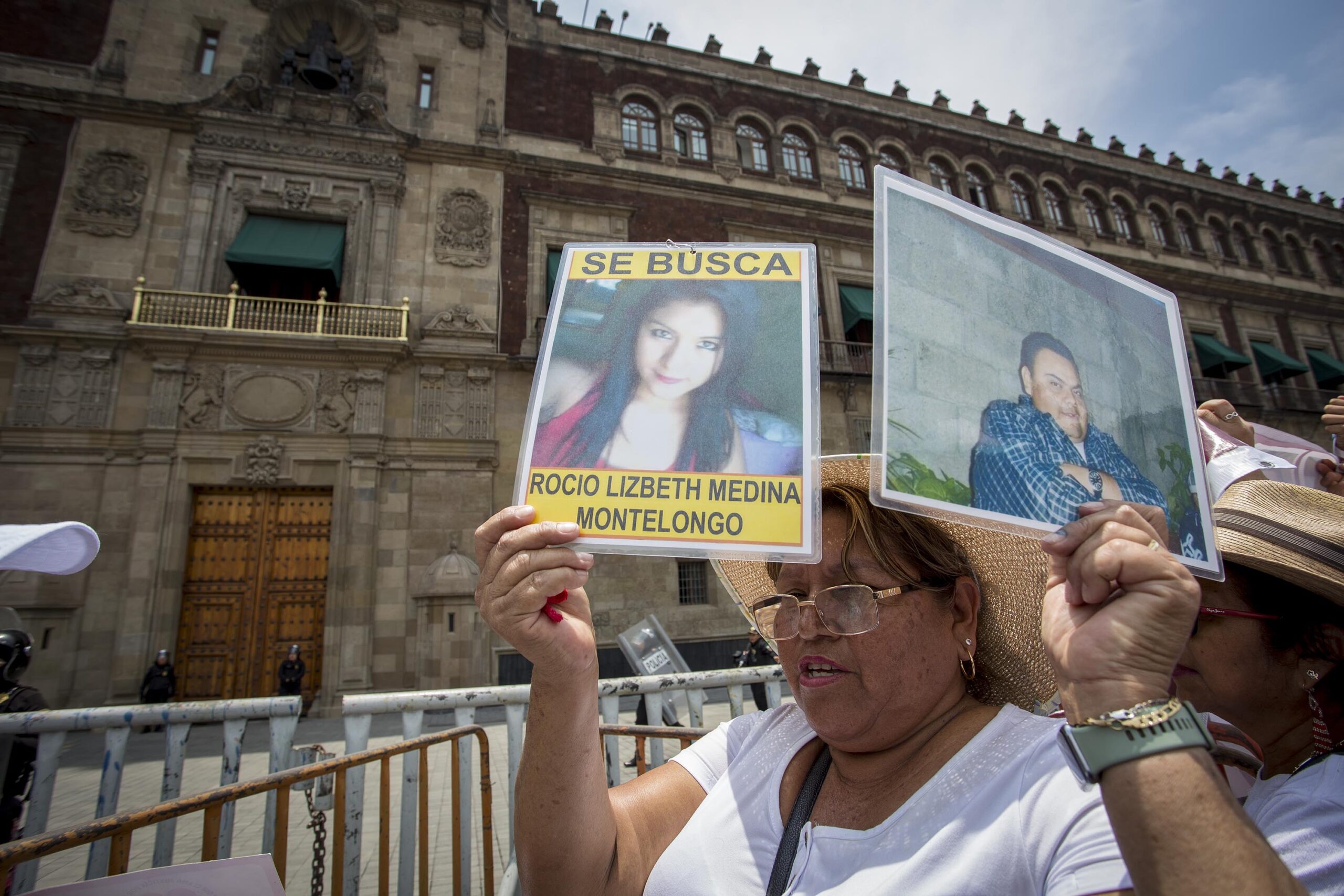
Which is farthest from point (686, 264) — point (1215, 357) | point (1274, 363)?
point (1274, 363)

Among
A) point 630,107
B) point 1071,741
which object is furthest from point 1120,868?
point 630,107

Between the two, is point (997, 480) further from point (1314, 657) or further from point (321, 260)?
point (321, 260)

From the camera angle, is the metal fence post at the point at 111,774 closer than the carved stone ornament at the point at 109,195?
Yes

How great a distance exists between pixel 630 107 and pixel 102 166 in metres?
11.9

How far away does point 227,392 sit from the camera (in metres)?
11.4

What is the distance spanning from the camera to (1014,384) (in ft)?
4.14

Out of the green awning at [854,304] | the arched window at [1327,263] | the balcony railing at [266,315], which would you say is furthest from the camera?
the arched window at [1327,263]

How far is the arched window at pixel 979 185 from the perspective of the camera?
19.6 metres

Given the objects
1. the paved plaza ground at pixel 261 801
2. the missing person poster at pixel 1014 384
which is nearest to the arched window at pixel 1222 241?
the paved plaza ground at pixel 261 801

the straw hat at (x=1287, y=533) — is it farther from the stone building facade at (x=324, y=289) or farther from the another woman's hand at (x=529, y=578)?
the stone building facade at (x=324, y=289)

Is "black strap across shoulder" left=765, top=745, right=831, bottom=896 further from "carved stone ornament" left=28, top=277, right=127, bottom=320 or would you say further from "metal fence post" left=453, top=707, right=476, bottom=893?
"carved stone ornament" left=28, top=277, right=127, bottom=320

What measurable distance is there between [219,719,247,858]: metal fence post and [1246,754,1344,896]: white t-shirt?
3384 millimetres

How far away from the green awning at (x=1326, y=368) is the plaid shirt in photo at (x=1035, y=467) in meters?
29.4

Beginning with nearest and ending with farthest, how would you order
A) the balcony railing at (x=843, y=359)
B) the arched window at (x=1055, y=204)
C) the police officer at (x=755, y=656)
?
the police officer at (x=755, y=656) → the balcony railing at (x=843, y=359) → the arched window at (x=1055, y=204)
